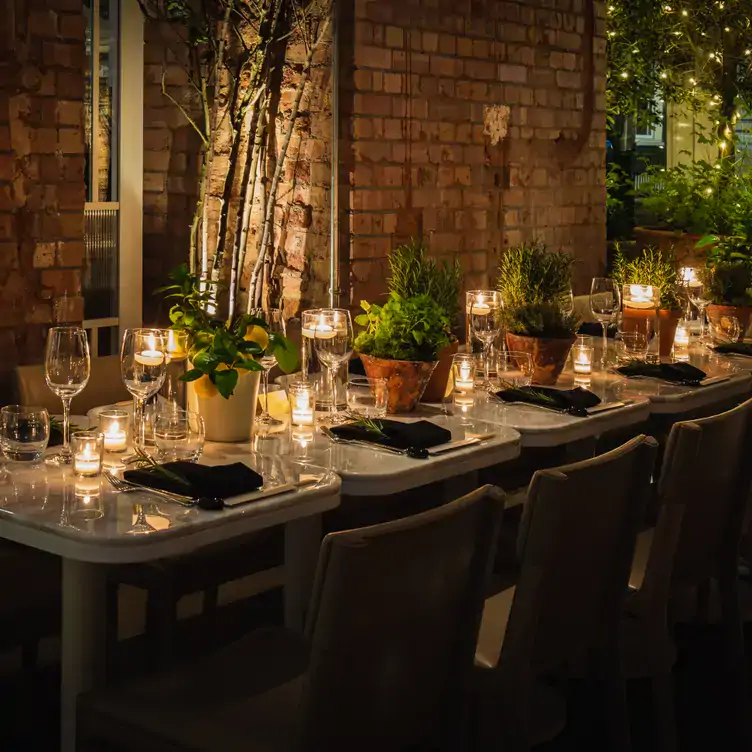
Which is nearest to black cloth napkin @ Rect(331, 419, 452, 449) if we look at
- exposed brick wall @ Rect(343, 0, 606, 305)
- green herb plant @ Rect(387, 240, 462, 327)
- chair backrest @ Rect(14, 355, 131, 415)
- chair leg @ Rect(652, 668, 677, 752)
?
green herb plant @ Rect(387, 240, 462, 327)

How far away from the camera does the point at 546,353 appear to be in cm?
369

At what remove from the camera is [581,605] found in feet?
8.53

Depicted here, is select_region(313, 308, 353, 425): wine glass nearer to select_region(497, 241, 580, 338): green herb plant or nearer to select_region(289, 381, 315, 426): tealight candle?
select_region(289, 381, 315, 426): tealight candle

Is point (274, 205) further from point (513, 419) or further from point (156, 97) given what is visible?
point (513, 419)

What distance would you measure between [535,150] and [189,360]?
10.1 ft

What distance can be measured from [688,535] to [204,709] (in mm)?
1336

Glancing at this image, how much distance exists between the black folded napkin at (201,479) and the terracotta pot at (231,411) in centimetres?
39

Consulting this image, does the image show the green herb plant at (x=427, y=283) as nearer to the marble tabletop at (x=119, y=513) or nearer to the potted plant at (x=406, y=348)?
the potted plant at (x=406, y=348)

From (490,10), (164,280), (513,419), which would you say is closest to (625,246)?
(490,10)

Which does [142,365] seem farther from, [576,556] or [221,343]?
[576,556]

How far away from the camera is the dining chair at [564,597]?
241cm

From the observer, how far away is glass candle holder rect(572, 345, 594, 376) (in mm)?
3898

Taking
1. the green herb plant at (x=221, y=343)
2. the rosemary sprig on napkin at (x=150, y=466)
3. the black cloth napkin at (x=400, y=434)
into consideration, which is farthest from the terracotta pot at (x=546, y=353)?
the rosemary sprig on napkin at (x=150, y=466)

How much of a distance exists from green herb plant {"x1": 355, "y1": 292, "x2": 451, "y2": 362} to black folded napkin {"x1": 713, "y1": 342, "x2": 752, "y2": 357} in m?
1.49
